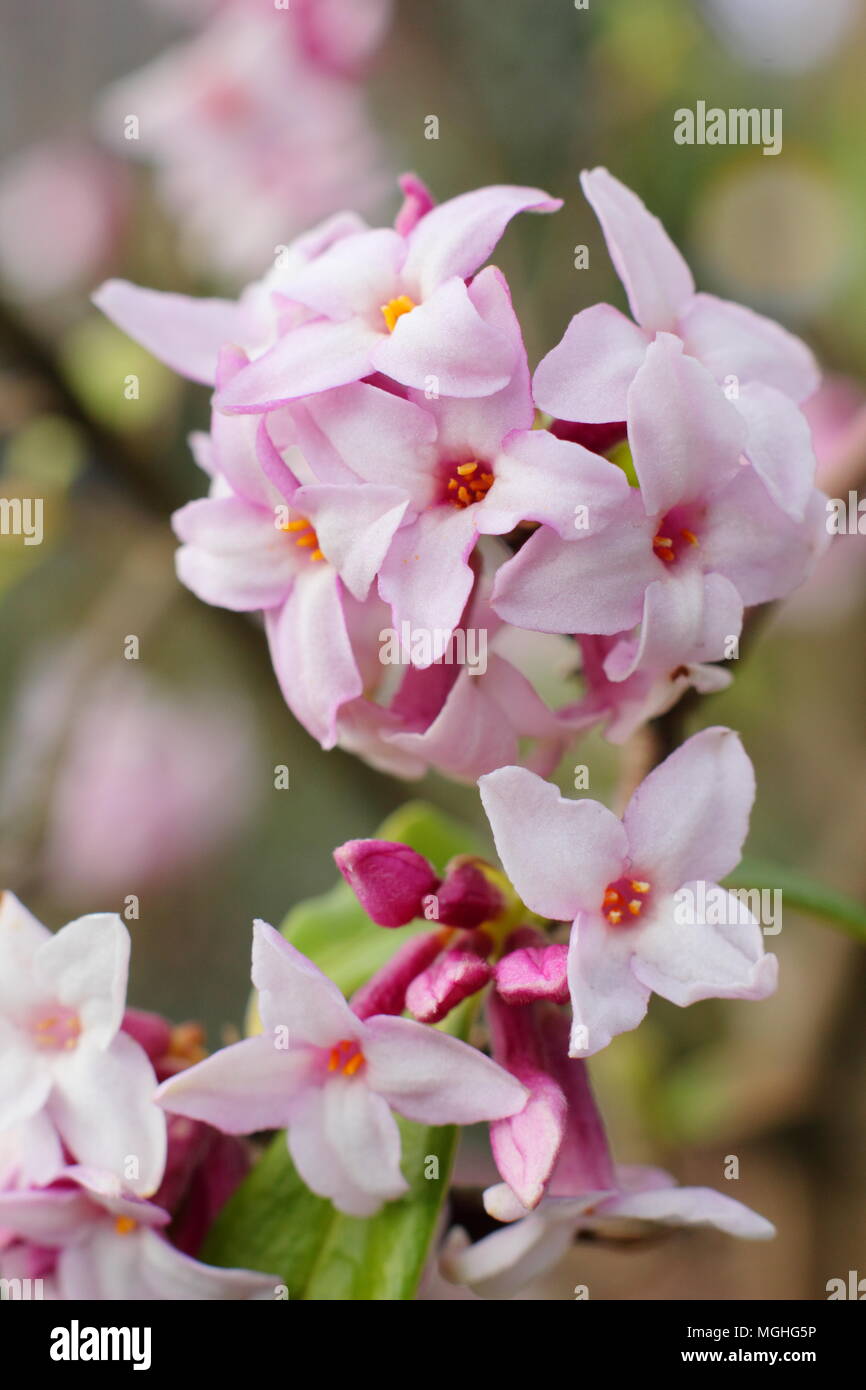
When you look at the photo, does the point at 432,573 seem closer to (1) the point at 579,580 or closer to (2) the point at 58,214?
(1) the point at 579,580

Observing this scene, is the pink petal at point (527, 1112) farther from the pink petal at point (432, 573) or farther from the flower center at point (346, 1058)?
the pink petal at point (432, 573)

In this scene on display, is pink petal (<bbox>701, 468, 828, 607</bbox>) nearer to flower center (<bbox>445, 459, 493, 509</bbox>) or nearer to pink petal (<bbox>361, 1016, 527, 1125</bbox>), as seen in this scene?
flower center (<bbox>445, 459, 493, 509</bbox>)

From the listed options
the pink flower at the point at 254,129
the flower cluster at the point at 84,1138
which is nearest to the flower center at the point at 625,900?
the flower cluster at the point at 84,1138

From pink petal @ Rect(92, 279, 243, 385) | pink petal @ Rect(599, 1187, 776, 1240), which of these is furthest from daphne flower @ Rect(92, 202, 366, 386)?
pink petal @ Rect(599, 1187, 776, 1240)

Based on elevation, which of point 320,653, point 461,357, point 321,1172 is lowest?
point 321,1172
